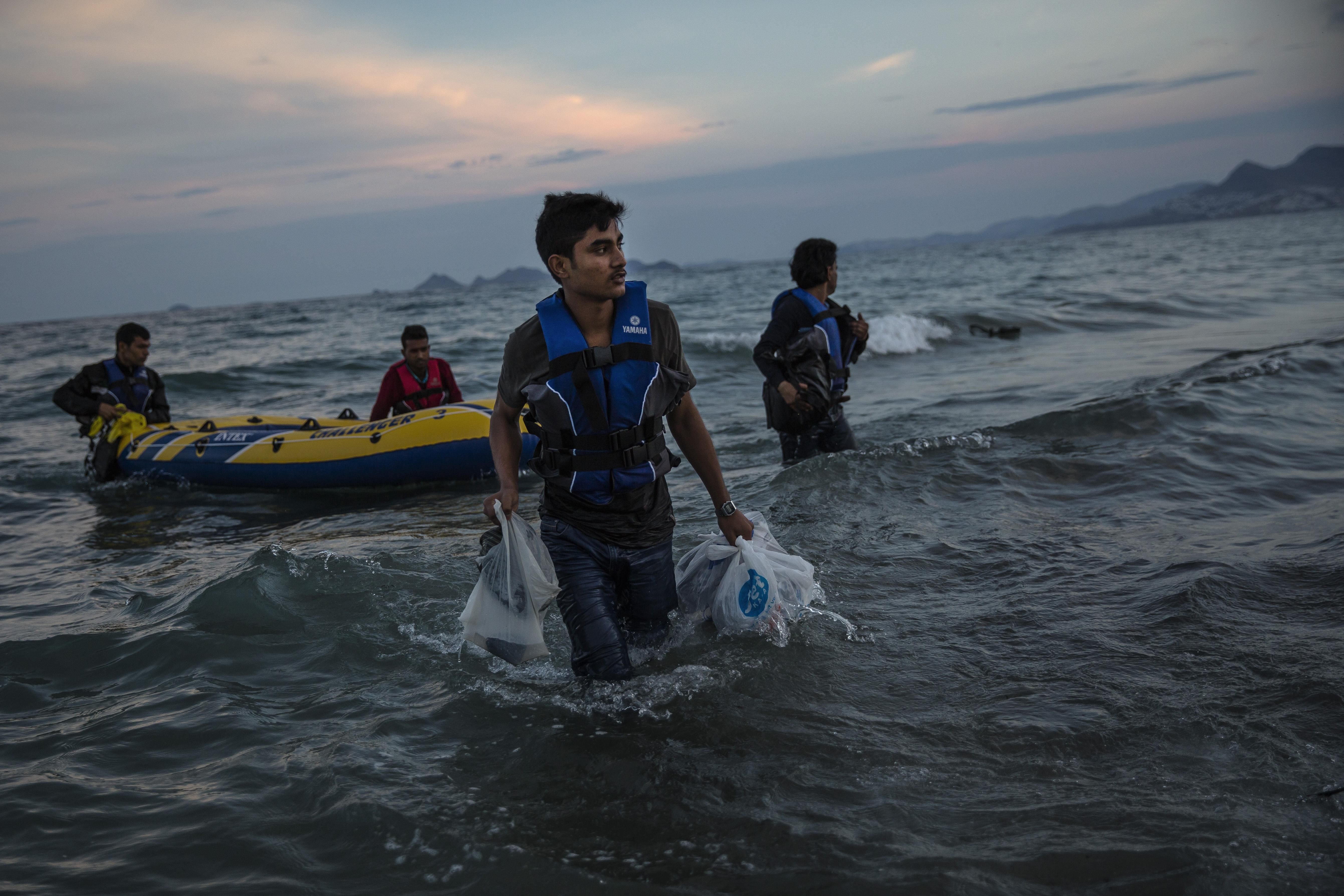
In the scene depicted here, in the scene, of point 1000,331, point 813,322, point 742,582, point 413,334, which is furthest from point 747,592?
point 1000,331

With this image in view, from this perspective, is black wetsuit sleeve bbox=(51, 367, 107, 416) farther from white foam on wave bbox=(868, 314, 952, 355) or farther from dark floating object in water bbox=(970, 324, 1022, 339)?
dark floating object in water bbox=(970, 324, 1022, 339)

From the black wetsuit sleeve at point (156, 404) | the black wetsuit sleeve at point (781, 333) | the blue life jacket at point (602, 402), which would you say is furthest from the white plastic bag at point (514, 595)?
the black wetsuit sleeve at point (156, 404)

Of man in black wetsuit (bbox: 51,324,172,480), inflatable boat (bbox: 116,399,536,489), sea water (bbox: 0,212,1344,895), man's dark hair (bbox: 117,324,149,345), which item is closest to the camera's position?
sea water (bbox: 0,212,1344,895)

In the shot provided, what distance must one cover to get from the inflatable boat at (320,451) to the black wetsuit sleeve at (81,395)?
0.49 meters

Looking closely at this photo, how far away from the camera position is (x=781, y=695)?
150 inches

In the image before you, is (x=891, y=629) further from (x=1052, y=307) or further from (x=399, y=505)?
(x=1052, y=307)

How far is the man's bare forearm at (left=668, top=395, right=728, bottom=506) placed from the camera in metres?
3.52

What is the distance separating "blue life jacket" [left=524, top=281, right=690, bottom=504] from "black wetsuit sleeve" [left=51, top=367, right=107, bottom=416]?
850cm

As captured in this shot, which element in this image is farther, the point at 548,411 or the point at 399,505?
Result: the point at 399,505

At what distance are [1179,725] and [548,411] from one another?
2483mm

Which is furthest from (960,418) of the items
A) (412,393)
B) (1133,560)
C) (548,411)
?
(548,411)

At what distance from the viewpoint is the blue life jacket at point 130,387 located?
9.95m

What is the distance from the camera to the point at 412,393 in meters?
9.43

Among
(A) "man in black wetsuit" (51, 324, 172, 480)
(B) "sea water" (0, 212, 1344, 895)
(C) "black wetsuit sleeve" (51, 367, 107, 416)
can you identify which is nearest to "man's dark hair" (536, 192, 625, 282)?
(B) "sea water" (0, 212, 1344, 895)
